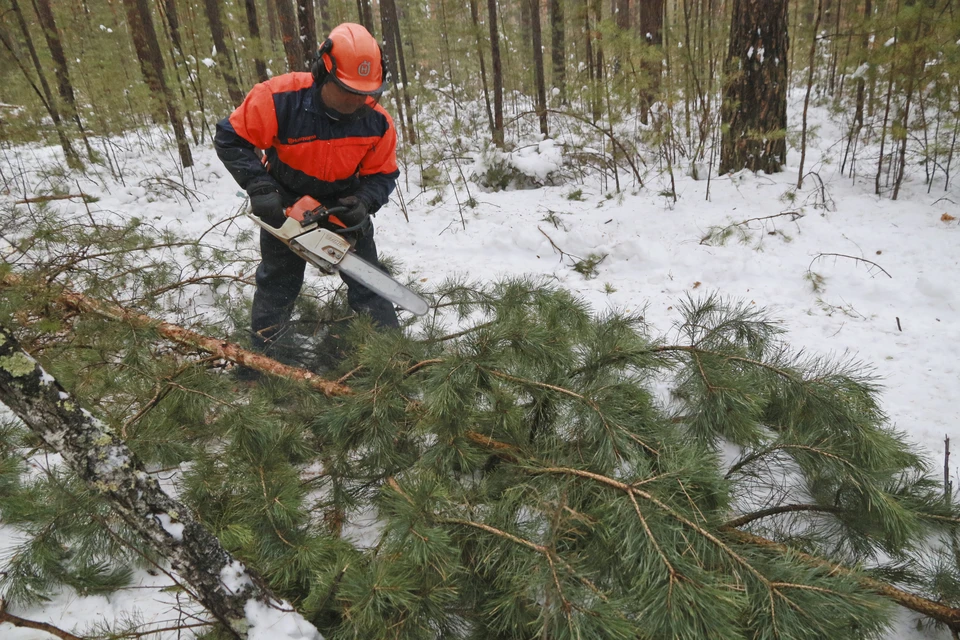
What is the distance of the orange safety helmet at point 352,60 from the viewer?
83.6 inches

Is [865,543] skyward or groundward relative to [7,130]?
groundward

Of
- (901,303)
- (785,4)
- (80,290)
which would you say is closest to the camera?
(80,290)

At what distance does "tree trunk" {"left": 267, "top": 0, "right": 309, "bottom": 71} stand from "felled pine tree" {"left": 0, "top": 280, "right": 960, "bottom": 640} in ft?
13.3

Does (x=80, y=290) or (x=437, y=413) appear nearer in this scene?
(x=437, y=413)

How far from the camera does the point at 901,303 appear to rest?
2863 millimetres

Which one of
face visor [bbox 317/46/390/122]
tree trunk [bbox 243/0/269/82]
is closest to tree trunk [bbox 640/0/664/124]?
face visor [bbox 317/46/390/122]

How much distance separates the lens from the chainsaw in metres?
2.32

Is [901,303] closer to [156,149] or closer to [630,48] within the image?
[630,48]

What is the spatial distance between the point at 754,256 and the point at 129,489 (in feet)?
12.4

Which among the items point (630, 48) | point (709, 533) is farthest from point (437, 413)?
point (630, 48)

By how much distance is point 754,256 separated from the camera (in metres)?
3.47

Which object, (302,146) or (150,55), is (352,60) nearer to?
(302,146)

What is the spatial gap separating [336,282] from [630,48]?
3227 mm

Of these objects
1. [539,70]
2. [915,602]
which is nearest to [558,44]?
[539,70]
